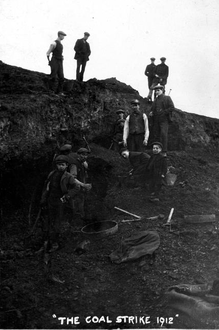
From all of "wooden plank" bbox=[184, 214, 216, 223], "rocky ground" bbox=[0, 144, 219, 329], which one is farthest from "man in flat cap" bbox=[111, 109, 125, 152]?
"wooden plank" bbox=[184, 214, 216, 223]

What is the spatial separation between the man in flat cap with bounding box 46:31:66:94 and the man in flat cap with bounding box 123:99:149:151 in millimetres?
2981

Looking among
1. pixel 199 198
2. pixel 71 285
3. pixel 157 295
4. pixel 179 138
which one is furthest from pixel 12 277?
pixel 179 138

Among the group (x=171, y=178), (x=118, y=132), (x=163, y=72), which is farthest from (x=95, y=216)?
(x=163, y=72)

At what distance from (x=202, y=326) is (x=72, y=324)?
1726 millimetres

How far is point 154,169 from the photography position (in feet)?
25.5

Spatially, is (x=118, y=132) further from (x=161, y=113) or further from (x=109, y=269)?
(x=109, y=269)

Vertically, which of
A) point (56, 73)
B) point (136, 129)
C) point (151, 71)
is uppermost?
point (151, 71)

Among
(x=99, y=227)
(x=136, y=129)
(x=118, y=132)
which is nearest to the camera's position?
(x=99, y=227)

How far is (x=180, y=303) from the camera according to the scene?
4.46 meters

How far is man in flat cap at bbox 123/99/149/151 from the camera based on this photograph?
8.92m

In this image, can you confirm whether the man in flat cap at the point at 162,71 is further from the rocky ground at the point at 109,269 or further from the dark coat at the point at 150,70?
the rocky ground at the point at 109,269

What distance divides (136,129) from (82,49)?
4.44 meters

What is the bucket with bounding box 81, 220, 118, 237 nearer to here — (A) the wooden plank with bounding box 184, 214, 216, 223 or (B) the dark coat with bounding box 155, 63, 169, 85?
(A) the wooden plank with bounding box 184, 214, 216, 223

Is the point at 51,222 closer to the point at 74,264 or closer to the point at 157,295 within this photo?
the point at 74,264
